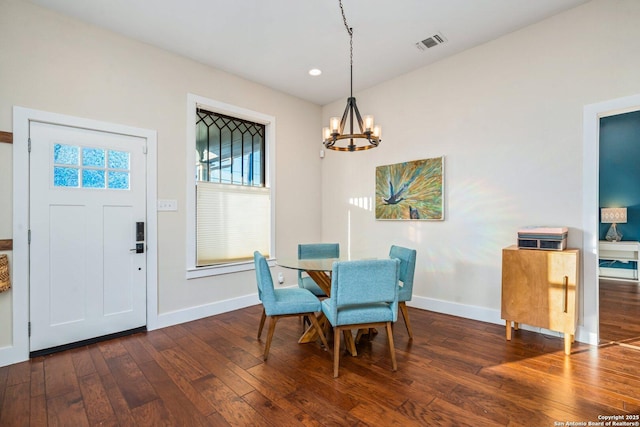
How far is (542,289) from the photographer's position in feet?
9.04

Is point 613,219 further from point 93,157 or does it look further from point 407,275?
point 93,157

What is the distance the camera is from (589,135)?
2.79m

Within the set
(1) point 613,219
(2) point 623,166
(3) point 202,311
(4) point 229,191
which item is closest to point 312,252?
(4) point 229,191

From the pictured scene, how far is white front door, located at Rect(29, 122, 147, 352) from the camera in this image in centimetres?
269

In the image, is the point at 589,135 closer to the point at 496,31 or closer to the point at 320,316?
the point at 496,31

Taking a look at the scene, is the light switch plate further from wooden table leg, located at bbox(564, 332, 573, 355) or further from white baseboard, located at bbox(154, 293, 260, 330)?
wooden table leg, located at bbox(564, 332, 573, 355)

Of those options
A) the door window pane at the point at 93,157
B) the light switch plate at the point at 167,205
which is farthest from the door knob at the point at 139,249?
the door window pane at the point at 93,157

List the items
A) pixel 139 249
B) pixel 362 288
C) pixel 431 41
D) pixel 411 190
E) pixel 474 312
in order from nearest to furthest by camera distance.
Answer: pixel 362 288 < pixel 139 249 < pixel 431 41 < pixel 474 312 < pixel 411 190

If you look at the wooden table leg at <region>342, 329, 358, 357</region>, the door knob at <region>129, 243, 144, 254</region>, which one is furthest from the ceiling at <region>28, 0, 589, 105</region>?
the wooden table leg at <region>342, 329, 358, 357</region>

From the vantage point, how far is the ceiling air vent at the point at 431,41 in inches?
127

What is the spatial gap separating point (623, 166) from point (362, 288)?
20.9 ft

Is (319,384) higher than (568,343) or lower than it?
lower

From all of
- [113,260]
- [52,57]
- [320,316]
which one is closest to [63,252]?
[113,260]

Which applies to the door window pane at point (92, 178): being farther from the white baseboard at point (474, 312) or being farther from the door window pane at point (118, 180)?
the white baseboard at point (474, 312)
